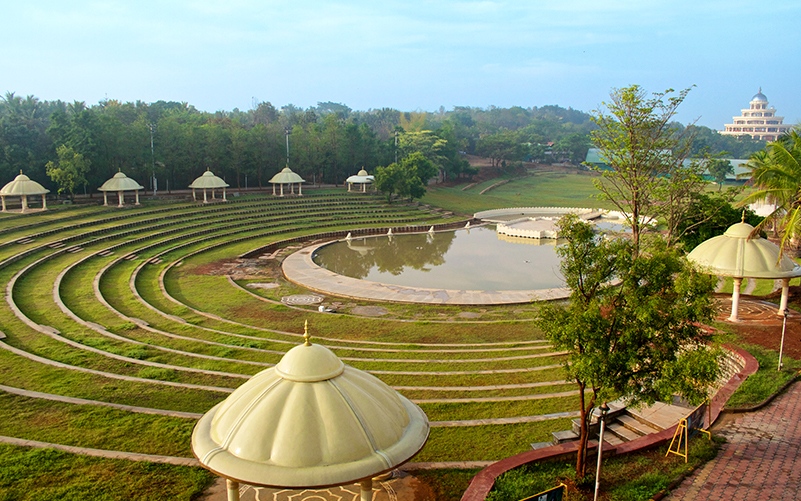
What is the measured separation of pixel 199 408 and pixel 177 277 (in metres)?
17.0

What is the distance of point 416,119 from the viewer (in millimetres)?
138250

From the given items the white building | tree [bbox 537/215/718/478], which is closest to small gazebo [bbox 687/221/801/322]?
tree [bbox 537/215/718/478]

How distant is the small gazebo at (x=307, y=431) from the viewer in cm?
746

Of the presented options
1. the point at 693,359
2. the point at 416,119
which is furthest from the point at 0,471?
the point at 416,119

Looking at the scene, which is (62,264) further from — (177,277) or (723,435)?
(723,435)

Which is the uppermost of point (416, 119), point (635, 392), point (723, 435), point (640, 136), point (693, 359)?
point (416, 119)

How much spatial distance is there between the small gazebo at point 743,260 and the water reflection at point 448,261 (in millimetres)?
6145

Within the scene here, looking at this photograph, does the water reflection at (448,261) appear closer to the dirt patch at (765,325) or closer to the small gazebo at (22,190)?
the dirt patch at (765,325)

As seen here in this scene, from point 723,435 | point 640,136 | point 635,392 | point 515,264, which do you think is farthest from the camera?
point 515,264

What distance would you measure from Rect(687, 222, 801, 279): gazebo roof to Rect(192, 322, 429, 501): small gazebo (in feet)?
49.2

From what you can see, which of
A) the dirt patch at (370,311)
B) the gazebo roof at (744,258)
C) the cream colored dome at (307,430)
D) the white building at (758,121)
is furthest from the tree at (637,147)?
the white building at (758,121)

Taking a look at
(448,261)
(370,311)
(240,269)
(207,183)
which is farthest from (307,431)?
(207,183)

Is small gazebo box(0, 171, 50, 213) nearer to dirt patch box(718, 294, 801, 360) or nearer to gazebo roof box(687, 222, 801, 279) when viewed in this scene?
gazebo roof box(687, 222, 801, 279)

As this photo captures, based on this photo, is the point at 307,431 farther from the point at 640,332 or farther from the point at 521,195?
the point at 521,195
